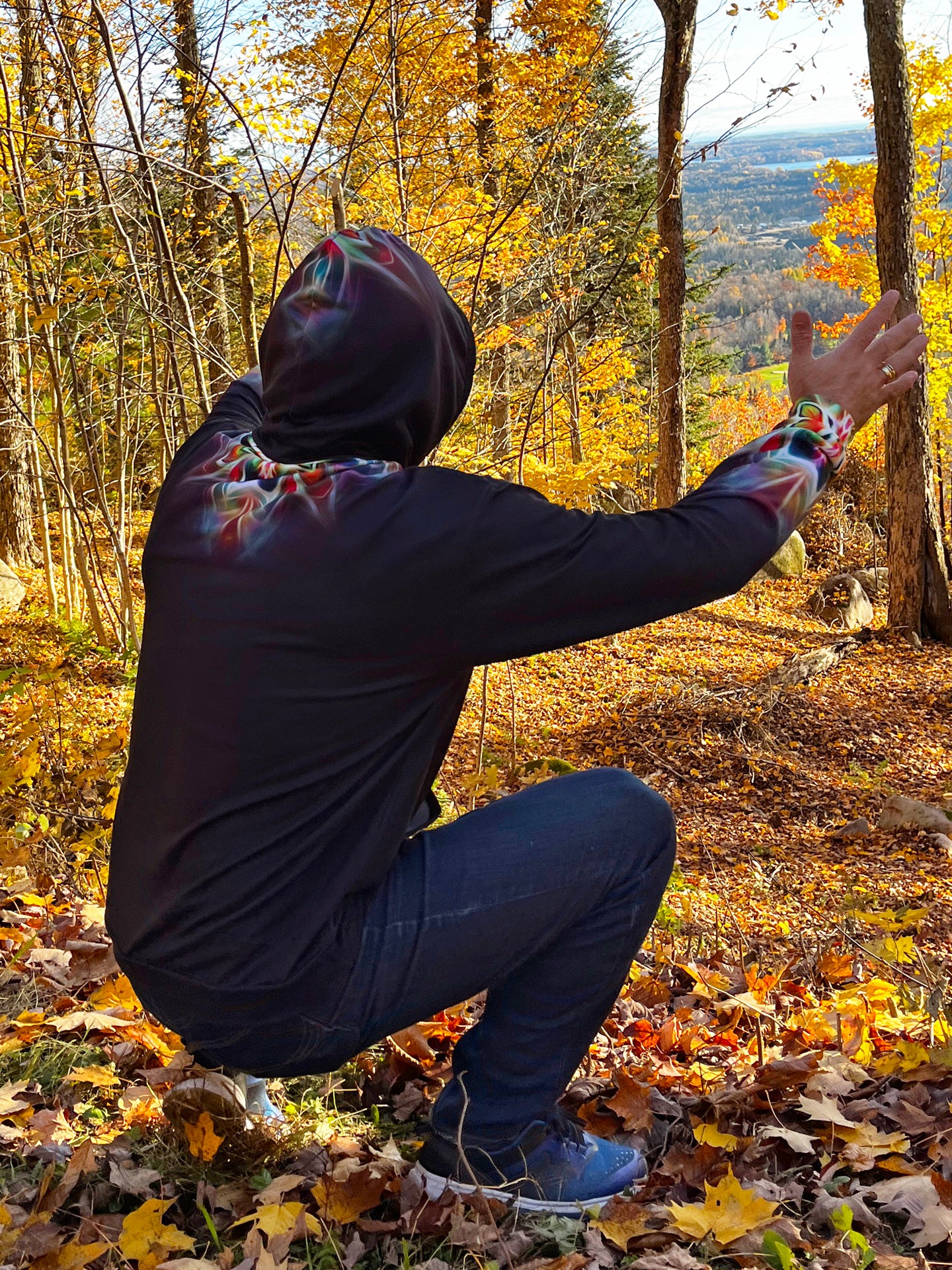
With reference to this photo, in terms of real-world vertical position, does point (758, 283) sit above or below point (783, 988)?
above

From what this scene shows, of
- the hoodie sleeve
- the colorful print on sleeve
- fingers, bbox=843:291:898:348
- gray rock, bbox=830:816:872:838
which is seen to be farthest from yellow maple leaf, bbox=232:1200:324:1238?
gray rock, bbox=830:816:872:838

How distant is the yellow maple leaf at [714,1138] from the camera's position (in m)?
1.77

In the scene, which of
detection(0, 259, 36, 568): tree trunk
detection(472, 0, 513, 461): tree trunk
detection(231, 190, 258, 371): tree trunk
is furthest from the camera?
detection(0, 259, 36, 568): tree trunk

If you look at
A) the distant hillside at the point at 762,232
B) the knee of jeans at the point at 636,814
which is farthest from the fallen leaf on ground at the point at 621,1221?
the distant hillside at the point at 762,232

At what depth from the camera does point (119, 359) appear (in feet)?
23.2

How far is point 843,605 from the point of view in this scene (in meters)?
12.7

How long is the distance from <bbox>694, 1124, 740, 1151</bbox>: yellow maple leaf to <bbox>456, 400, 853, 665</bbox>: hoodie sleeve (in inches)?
38.3

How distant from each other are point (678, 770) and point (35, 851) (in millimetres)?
4787

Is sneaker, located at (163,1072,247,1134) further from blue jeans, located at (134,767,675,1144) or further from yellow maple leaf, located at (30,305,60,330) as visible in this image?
yellow maple leaf, located at (30,305,60,330)

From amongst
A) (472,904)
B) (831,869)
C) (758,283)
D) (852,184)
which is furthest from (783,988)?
(758,283)

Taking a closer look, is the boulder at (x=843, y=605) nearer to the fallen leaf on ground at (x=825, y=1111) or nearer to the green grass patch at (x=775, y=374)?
the green grass patch at (x=775, y=374)

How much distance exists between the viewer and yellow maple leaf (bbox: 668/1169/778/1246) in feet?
4.95

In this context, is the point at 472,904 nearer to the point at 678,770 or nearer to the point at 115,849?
the point at 115,849

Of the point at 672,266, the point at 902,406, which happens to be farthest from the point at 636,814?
the point at 672,266
